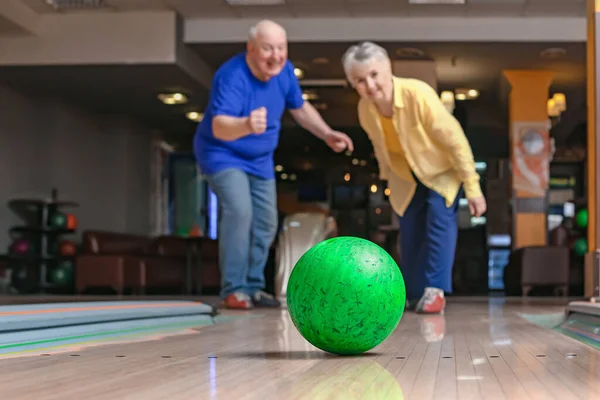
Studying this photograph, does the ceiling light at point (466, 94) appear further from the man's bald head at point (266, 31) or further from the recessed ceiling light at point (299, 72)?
the man's bald head at point (266, 31)

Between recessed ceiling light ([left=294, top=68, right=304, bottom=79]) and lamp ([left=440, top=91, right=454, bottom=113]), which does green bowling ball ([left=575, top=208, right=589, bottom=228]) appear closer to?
lamp ([left=440, top=91, right=454, bottom=113])

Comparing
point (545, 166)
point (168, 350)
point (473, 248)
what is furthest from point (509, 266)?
point (168, 350)

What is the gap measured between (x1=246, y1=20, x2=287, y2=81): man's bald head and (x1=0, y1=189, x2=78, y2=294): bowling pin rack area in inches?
260

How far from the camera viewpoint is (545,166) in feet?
31.9

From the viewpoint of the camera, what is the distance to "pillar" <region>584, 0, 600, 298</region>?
3.68m

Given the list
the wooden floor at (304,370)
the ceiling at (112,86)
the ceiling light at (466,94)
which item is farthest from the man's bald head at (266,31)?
the ceiling light at (466,94)

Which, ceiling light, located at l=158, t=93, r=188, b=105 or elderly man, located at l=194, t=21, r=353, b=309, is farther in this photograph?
ceiling light, located at l=158, t=93, r=188, b=105

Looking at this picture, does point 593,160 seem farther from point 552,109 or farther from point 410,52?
point 552,109

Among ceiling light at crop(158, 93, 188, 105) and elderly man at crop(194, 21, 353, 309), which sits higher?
ceiling light at crop(158, 93, 188, 105)

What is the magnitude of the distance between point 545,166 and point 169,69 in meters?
4.54

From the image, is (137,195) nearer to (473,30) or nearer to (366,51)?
(473,30)

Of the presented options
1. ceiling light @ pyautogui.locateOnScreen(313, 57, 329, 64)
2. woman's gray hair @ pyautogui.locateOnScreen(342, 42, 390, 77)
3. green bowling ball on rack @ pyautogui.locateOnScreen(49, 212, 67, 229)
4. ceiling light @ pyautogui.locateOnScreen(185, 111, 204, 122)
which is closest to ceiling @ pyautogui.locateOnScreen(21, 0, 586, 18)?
ceiling light @ pyautogui.locateOnScreen(313, 57, 329, 64)

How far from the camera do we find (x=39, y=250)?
411 inches

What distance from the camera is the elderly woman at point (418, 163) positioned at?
3.49m
